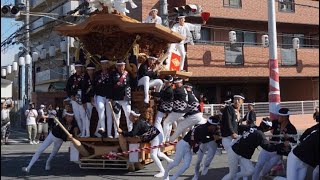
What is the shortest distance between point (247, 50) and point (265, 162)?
726 inches

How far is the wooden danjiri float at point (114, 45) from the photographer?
445 inches

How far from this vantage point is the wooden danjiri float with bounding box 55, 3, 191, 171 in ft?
37.1

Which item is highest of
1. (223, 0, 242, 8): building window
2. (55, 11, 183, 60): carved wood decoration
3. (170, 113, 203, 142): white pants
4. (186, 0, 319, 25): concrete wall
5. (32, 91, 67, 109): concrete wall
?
(223, 0, 242, 8): building window

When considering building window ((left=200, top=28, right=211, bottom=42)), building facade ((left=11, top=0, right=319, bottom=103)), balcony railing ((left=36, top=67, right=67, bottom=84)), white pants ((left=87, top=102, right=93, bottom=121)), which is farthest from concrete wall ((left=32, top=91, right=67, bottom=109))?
white pants ((left=87, top=102, right=93, bottom=121))

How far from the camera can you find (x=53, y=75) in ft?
125

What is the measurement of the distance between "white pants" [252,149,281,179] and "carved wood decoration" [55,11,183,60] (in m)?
4.24

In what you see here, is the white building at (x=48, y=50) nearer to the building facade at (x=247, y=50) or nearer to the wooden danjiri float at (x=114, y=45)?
the building facade at (x=247, y=50)

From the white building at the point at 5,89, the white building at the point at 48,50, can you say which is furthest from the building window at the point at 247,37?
the white building at the point at 5,89

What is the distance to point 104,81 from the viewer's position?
11250 mm

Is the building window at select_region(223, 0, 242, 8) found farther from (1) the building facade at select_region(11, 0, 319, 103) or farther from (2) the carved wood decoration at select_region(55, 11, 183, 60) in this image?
(2) the carved wood decoration at select_region(55, 11, 183, 60)

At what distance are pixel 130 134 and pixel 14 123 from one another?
2668 cm

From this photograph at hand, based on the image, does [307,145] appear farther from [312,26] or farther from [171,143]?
[312,26]

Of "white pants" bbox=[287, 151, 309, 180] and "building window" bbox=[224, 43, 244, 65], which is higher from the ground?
"building window" bbox=[224, 43, 244, 65]

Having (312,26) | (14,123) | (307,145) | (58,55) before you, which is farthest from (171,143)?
(58,55)
